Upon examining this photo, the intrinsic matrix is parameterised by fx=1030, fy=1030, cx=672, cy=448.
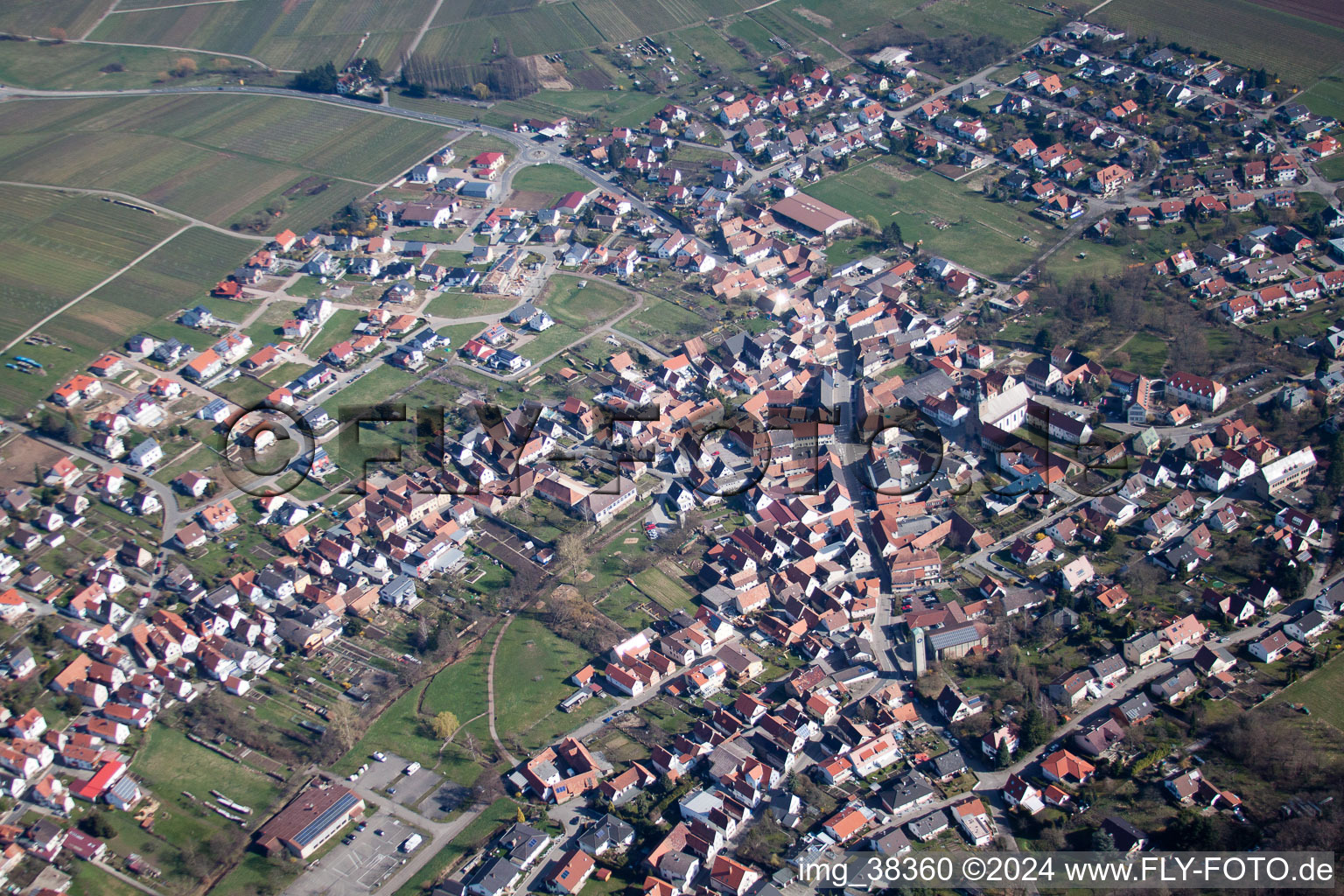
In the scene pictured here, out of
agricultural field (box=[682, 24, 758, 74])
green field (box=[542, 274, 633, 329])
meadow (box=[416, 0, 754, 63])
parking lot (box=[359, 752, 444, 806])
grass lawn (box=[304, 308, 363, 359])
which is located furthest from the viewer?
meadow (box=[416, 0, 754, 63])

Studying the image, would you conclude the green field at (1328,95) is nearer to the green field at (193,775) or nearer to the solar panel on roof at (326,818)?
the solar panel on roof at (326,818)

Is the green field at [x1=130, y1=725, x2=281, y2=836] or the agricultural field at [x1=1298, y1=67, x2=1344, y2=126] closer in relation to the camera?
the green field at [x1=130, y1=725, x2=281, y2=836]

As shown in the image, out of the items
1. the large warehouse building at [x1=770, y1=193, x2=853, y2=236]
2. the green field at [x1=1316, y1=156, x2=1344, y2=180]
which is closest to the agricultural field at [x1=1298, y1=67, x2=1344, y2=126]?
the green field at [x1=1316, y1=156, x2=1344, y2=180]

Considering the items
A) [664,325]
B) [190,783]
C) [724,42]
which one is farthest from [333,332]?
[724,42]

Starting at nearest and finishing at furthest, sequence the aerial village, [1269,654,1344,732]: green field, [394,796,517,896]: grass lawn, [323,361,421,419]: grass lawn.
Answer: [394,796,517,896]: grass lawn < the aerial village < [1269,654,1344,732]: green field < [323,361,421,419]: grass lawn

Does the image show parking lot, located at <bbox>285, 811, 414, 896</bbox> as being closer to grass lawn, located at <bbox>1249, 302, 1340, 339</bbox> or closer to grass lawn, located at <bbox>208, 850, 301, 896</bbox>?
grass lawn, located at <bbox>208, 850, 301, 896</bbox>

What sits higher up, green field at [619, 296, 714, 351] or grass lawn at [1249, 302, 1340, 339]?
green field at [619, 296, 714, 351]

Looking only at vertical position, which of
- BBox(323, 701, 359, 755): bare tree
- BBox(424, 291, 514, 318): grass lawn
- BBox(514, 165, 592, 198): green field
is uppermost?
BBox(514, 165, 592, 198): green field
